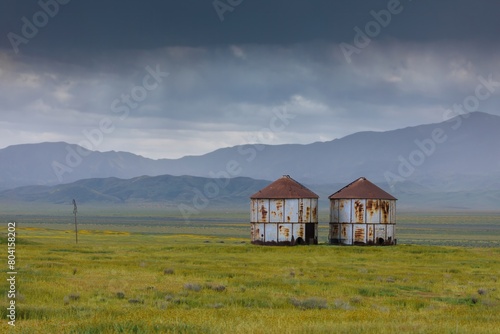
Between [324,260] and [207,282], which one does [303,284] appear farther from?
[324,260]

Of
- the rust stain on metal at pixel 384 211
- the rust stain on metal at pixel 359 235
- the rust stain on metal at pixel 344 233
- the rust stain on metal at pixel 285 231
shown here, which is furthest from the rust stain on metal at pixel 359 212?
the rust stain on metal at pixel 285 231

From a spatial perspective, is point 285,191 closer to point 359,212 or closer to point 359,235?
point 359,212

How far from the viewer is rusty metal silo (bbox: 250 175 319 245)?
6606 cm

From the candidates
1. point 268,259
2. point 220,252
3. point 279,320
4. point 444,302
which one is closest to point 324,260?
point 268,259

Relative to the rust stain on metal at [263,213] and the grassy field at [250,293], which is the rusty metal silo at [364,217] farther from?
the grassy field at [250,293]

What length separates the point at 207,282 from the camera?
109ft

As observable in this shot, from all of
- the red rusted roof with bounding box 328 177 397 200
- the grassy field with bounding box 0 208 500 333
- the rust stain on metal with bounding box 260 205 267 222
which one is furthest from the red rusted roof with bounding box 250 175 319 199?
the grassy field with bounding box 0 208 500 333

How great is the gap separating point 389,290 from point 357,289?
4.84 ft

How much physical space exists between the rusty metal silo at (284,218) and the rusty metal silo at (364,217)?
2.53m

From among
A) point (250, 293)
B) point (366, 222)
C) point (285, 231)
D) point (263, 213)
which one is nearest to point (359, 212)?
point (366, 222)

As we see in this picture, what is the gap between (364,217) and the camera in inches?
2603

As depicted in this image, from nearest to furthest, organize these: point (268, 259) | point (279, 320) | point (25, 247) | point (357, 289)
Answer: point (279, 320) → point (357, 289) → point (268, 259) → point (25, 247)

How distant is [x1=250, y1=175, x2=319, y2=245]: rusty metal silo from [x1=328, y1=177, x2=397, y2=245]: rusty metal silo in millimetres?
2534

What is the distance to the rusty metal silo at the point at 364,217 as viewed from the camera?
217 ft
